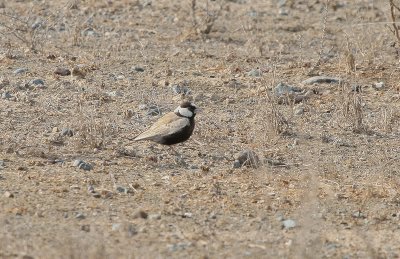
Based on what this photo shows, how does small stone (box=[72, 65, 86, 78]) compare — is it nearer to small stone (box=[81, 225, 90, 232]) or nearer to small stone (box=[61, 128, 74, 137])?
small stone (box=[61, 128, 74, 137])

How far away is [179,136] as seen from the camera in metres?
8.42

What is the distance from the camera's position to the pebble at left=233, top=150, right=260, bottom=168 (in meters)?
8.16

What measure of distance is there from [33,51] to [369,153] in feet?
15.0

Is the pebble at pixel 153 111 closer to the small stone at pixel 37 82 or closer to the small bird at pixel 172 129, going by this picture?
the small bird at pixel 172 129

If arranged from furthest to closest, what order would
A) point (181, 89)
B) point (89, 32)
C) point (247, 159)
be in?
1. point (89, 32)
2. point (181, 89)
3. point (247, 159)

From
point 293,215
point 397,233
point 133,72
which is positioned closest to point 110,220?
point 293,215

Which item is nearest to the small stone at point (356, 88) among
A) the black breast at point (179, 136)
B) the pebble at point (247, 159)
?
the pebble at point (247, 159)

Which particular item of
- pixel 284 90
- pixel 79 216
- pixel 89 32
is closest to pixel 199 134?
pixel 284 90

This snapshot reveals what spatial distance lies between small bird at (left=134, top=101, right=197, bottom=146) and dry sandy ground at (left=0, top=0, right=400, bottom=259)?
6.6 inches

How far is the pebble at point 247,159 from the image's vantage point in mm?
8164

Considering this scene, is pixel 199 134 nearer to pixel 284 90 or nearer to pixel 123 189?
pixel 284 90

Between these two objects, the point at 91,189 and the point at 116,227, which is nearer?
the point at 116,227

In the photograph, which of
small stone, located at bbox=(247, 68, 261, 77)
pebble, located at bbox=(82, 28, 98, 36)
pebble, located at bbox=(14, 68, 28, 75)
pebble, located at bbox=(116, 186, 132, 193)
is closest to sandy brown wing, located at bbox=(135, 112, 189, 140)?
pebble, located at bbox=(116, 186, 132, 193)

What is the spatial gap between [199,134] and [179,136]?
2.35ft
